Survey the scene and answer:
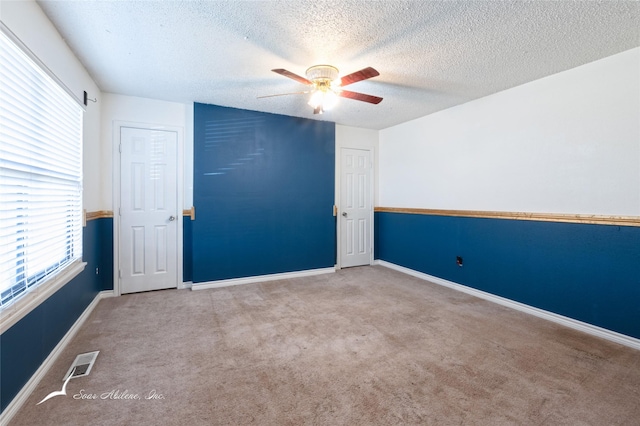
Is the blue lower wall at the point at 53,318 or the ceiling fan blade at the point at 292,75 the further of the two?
the ceiling fan blade at the point at 292,75

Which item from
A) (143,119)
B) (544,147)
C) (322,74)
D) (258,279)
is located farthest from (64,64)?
(544,147)

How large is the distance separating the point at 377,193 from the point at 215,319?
11.4 feet

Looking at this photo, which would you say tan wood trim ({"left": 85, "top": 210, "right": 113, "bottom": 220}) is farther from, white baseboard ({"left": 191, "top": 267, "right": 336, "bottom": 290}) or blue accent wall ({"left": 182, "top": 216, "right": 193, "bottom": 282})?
white baseboard ({"left": 191, "top": 267, "right": 336, "bottom": 290})

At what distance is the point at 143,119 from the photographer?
362 centimetres

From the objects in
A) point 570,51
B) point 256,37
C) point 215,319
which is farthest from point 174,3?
point 570,51

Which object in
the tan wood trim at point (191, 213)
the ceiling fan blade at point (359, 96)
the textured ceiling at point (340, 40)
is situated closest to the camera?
the textured ceiling at point (340, 40)

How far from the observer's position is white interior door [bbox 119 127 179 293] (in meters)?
3.57

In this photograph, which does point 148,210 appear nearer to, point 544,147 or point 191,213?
point 191,213

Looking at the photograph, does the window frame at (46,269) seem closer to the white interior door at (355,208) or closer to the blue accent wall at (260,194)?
the blue accent wall at (260,194)

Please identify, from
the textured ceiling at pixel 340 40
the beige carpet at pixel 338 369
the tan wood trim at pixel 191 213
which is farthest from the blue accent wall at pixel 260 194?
the beige carpet at pixel 338 369

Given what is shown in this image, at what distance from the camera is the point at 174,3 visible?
1877 mm

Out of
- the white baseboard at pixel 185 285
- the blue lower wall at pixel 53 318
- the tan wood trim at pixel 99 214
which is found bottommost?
the white baseboard at pixel 185 285

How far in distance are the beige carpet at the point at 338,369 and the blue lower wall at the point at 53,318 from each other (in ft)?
0.49

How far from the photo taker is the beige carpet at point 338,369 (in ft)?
5.24
